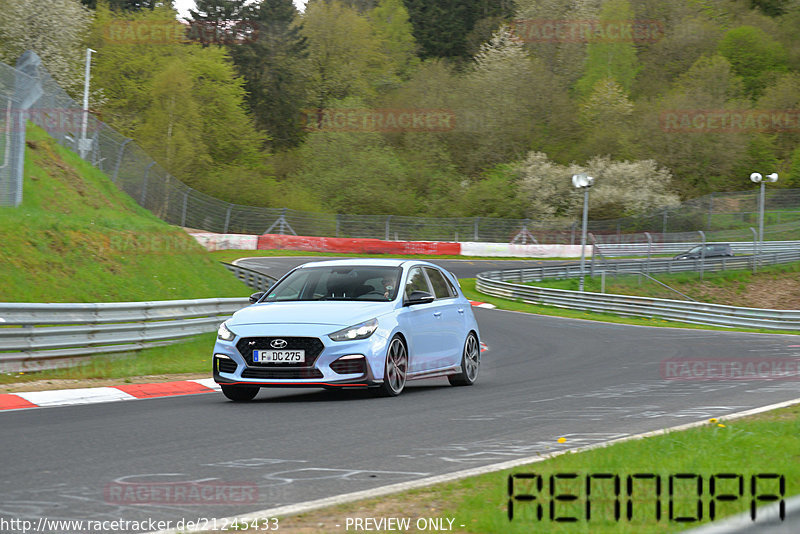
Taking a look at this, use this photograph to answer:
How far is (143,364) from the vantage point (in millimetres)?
15180

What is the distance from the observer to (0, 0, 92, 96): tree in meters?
61.1

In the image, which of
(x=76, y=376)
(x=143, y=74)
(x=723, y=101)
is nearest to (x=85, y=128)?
(x=76, y=376)

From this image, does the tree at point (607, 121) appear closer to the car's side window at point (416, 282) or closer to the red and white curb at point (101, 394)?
the car's side window at point (416, 282)

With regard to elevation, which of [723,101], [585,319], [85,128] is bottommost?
[585,319]

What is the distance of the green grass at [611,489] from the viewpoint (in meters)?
4.81

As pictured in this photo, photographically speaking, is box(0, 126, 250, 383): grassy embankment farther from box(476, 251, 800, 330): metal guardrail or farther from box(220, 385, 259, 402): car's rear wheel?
box(476, 251, 800, 330): metal guardrail

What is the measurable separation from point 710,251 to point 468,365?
3822 centimetres

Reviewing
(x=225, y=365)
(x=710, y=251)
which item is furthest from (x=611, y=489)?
(x=710, y=251)

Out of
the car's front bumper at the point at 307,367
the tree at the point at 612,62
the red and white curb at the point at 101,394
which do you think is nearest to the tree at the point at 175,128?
the tree at the point at 612,62

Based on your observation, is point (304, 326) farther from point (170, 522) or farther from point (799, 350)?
point (799, 350)

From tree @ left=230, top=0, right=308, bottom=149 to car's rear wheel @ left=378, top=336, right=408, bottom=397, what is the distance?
236 ft

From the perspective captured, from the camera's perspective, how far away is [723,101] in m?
70.1

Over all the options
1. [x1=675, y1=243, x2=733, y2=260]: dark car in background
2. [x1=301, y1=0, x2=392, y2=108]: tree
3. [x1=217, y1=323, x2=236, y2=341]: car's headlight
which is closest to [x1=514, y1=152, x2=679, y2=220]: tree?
[x1=675, y1=243, x2=733, y2=260]: dark car in background

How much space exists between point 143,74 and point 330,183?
18.1 metres
